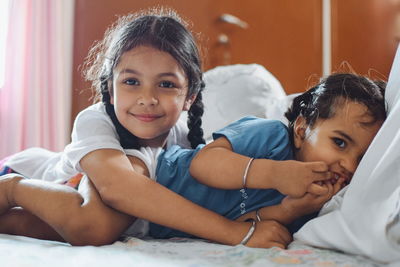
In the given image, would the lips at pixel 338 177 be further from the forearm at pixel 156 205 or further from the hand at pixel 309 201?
the forearm at pixel 156 205

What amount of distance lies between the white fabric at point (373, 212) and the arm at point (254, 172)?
3.4 inches

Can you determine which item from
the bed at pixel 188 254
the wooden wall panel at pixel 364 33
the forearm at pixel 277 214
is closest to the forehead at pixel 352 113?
the bed at pixel 188 254

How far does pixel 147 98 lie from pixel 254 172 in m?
0.37

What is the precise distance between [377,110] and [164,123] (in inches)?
20.6

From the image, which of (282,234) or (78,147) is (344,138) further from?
(78,147)

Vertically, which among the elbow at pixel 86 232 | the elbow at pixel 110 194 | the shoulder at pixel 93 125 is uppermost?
the shoulder at pixel 93 125

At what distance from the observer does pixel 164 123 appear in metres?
1.29

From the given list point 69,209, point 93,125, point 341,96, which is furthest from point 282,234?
point 93,125

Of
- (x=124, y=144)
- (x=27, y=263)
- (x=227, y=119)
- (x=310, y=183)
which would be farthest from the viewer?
(x=227, y=119)

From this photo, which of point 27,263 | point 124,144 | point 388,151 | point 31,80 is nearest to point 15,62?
point 31,80

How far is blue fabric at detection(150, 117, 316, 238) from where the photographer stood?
1.11m

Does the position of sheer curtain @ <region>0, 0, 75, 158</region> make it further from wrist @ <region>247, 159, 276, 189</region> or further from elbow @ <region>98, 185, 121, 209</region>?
wrist @ <region>247, 159, 276, 189</region>

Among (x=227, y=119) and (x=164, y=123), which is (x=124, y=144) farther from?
(x=227, y=119)

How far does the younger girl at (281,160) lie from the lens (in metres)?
1.00
